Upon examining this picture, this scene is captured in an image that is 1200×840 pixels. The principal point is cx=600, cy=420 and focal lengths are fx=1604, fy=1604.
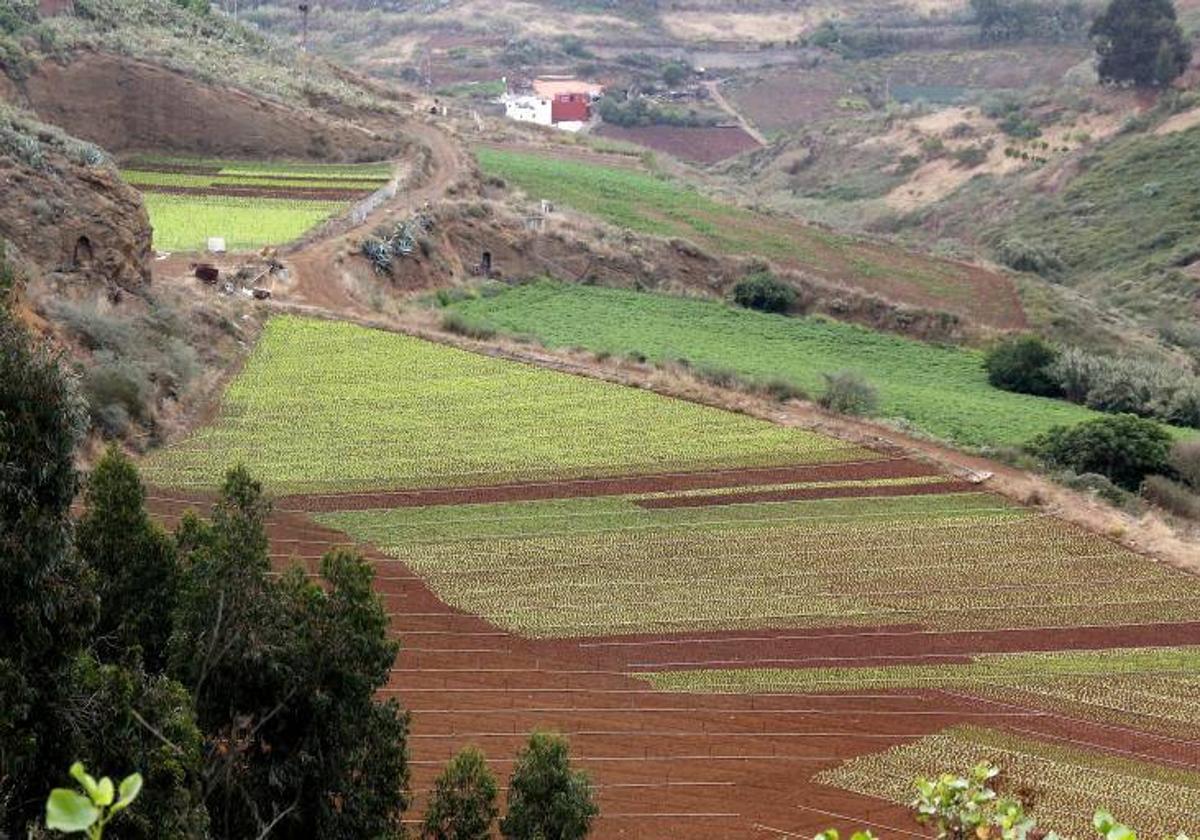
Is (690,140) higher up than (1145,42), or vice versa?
(1145,42)

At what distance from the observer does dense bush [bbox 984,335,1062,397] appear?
152ft

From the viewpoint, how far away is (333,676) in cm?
1430

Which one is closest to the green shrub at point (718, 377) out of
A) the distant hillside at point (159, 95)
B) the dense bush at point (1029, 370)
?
the dense bush at point (1029, 370)

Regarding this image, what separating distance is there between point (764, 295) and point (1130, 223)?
30625mm

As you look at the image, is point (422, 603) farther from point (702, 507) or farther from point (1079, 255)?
point (1079, 255)

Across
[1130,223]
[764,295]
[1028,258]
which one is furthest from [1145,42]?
[764,295]

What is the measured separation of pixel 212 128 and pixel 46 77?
244 inches

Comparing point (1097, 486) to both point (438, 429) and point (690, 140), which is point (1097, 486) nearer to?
point (438, 429)

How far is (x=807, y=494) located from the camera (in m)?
30.0

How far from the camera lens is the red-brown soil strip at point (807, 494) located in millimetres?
29109

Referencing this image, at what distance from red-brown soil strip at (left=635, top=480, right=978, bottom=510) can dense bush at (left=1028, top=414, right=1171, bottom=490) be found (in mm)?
4296

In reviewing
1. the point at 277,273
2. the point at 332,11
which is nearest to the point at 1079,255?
the point at 277,273

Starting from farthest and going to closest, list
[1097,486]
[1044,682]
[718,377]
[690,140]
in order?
[690,140]
[718,377]
[1097,486]
[1044,682]

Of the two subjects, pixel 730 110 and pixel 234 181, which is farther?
pixel 730 110
